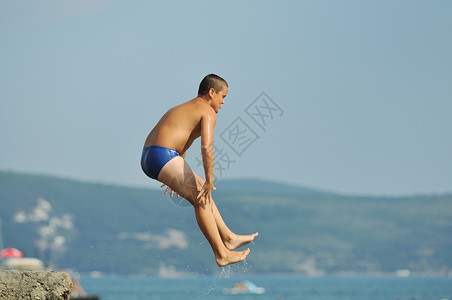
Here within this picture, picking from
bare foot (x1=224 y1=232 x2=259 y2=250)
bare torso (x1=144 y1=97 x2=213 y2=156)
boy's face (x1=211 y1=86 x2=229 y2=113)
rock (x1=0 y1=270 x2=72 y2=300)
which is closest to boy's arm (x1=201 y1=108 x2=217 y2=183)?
bare torso (x1=144 y1=97 x2=213 y2=156)

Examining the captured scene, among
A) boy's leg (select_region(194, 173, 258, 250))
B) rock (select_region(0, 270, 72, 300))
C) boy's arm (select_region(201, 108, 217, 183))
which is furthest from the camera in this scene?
boy's leg (select_region(194, 173, 258, 250))

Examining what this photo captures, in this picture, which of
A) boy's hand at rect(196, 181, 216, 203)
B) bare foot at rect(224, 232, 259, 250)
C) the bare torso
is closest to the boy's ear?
the bare torso

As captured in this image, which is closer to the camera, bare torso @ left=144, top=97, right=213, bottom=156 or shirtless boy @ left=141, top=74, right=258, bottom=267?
shirtless boy @ left=141, top=74, right=258, bottom=267

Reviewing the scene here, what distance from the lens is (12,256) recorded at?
6281 centimetres

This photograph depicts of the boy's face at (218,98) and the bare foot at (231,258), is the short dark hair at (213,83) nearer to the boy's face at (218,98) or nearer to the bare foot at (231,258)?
the boy's face at (218,98)

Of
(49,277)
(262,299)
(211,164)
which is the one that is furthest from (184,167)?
(262,299)

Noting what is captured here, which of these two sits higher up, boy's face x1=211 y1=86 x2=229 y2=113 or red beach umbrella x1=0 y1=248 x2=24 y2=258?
red beach umbrella x1=0 y1=248 x2=24 y2=258

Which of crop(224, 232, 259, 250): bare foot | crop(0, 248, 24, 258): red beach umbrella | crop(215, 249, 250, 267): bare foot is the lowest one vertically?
crop(215, 249, 250, 267): bare foot

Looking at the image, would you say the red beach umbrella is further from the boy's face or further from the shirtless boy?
the boy's face

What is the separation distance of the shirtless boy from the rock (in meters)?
2.09

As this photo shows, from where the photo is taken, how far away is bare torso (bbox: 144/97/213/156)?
1177cm

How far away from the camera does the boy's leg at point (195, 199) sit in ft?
38.4

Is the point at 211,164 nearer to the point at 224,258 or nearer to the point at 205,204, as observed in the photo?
the point at 205,204

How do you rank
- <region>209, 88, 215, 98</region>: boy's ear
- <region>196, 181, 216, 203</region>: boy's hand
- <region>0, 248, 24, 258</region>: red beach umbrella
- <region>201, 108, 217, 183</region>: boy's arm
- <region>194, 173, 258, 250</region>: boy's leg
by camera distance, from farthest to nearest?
<region>0, 248, 24, 258</region>: red beach umbrella
<region>194, 173, 258, 250</region>: boy's leg
<region>209, 88, 215, 98</region>: boy's ear
<region>196, 181, 216, 203</region>: boy's hand
<region>201, 108, 217, 183</region>: boy's arm
